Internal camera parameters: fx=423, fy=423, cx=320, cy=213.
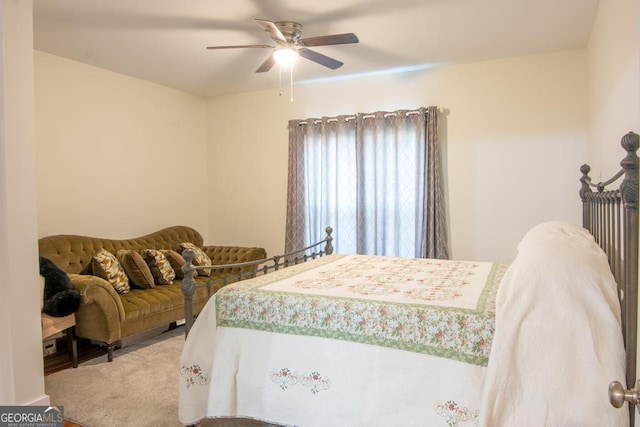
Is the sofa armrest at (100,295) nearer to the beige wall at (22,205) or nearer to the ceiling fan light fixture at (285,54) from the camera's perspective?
the beige wall at (22,205)

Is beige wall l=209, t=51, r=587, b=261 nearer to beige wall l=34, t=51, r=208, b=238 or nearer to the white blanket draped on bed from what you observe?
beige wall l=34, t=51, r=208, b=238

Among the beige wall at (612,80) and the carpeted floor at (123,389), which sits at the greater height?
the beige wall at (612,80)

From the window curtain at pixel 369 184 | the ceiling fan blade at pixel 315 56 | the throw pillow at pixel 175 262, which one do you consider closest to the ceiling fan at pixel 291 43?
the ceiling fan blade at pixel 315 56

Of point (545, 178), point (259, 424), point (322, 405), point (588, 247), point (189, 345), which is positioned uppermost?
point (545, 178)

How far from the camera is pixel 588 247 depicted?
6.12 feet

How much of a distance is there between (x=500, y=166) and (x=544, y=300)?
306 cm

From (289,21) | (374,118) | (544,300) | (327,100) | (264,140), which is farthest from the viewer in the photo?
(264,140)

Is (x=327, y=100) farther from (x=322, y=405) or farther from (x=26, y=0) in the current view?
(x=322, y=405)

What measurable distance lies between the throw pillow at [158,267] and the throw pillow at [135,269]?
14 centimetres

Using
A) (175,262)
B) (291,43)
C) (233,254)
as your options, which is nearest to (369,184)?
(233,254)

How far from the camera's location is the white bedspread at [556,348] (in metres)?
1.47

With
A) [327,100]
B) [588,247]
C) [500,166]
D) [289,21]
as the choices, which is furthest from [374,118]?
[588,247]

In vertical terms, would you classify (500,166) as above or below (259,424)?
above

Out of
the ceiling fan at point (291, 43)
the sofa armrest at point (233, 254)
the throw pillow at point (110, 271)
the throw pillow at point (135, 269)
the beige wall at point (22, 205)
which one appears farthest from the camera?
the sofa armrest at point (233, 254)
